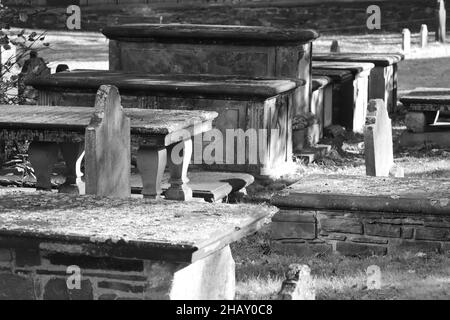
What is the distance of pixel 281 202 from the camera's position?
360 inches

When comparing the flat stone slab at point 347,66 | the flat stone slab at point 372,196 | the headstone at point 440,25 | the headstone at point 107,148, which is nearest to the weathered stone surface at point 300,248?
the flat stone slab at point 372,196

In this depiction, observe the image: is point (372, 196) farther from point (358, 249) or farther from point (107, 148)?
point (107, 148)

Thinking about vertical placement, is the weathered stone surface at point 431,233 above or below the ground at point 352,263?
above

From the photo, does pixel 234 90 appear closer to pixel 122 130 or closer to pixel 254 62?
pixel 254 62

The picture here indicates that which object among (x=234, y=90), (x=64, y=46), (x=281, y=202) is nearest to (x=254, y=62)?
(x=234, y=90)

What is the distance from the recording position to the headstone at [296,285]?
20.5ft

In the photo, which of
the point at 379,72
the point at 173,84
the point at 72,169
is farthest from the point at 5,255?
the point at 379,72

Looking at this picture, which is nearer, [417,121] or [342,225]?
[342,225]

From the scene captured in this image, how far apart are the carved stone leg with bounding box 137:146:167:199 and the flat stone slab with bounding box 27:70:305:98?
7.87 feet

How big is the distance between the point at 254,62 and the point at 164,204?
24.3ft

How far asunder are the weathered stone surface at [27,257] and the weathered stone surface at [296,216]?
3.07 meters

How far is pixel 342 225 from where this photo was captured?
906cm

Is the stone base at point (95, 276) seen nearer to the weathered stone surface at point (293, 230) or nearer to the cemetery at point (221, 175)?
the cemetery at point (221, 175)

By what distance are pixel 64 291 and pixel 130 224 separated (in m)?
0.52
